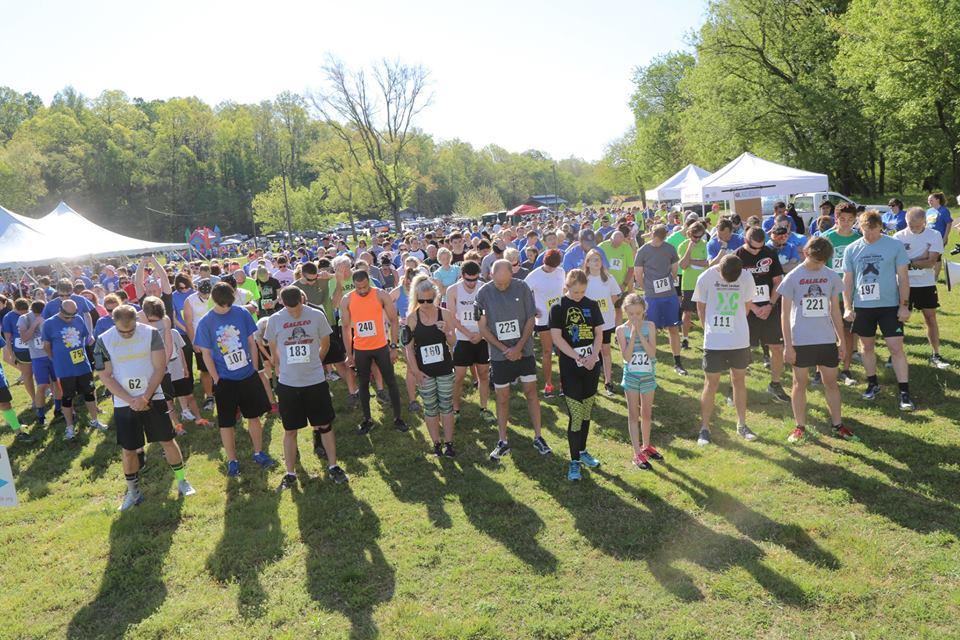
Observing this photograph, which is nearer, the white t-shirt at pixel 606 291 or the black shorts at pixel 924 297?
the black shorts at pixel 924 297

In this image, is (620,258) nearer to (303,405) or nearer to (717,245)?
(717,245)

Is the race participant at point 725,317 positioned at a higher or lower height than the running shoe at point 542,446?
higher

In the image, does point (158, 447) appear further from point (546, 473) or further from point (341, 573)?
point (546, 473)

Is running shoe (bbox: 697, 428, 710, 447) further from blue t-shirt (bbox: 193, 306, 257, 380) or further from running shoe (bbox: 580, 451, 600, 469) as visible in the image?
blue t-shirt (bbox: 193, 306, 257, 380)

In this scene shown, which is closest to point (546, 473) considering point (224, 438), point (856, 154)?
point (224, 438)

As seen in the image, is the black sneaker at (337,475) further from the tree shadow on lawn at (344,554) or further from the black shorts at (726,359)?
the black shorts at (726,359)

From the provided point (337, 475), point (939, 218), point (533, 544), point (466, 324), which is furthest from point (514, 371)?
point (939, 218)

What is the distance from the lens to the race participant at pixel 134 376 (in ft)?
18.1

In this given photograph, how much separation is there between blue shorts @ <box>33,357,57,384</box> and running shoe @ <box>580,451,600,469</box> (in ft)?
24.8

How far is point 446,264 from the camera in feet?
28.4

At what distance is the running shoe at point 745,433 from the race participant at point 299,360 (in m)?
4.08

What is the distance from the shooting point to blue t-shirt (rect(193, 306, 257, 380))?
19.3ft

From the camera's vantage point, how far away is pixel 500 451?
621cm

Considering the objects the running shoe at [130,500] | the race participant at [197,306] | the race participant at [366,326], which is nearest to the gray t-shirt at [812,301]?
the race participant at [366,326]
